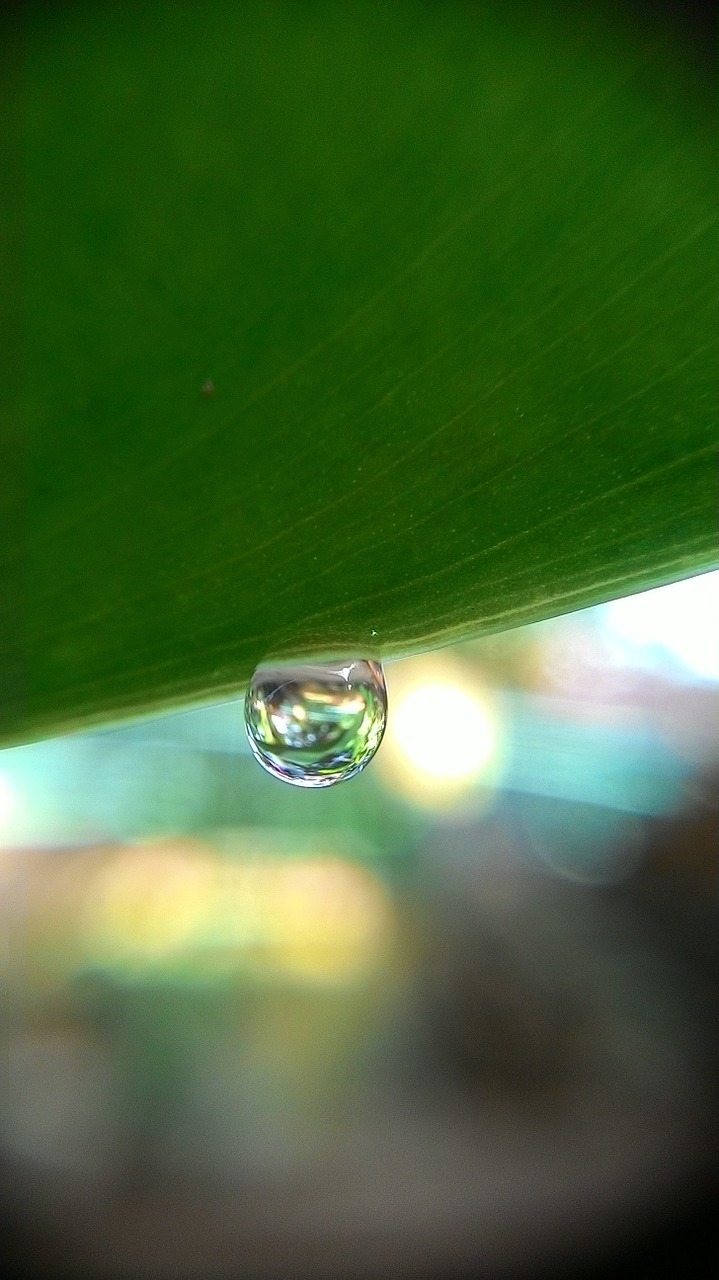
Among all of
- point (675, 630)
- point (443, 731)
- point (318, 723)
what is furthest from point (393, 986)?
point (318, 723)

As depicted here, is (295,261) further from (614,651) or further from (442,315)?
(614,651)

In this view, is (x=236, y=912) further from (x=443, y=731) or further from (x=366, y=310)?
(x=366, y=310)

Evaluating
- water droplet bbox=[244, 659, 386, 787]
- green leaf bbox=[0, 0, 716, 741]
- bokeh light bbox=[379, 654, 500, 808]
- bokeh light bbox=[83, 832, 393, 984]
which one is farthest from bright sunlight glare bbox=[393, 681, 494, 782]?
green leaf bbox=[0, 0, 716, 741]

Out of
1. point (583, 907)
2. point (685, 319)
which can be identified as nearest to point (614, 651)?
point (583, 907)

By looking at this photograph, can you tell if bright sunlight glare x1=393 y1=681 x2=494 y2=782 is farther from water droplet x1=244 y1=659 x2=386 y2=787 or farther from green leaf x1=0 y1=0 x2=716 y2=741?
green leaf x1=0 y1=0 x2=716 y2=741

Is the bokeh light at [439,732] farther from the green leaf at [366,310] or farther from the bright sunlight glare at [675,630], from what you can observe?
→ the green leaf at [366,310]

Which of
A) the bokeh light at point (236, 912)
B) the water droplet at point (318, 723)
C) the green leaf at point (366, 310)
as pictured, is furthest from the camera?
the bokeh light at point (236, 912)

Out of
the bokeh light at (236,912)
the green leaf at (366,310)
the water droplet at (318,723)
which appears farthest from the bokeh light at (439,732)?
the green leaf at (366,310)
